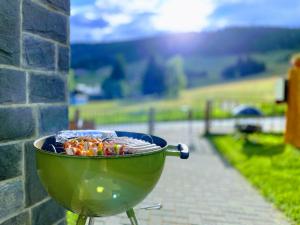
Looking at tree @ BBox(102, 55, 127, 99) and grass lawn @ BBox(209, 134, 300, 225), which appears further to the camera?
tree @ BBox(102, 55, 127, 99)

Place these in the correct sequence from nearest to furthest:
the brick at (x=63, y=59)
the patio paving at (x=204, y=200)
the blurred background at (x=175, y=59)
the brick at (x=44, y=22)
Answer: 1. the brick at (x=44, y=22)
2. the brick at (x=63, y=59)
3. the patio paving at (x=204, y=200)
4. the blurred background at (x=175, y=59)

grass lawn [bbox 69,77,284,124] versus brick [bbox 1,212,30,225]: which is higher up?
grass lawn [bbox 69,77,284,124]

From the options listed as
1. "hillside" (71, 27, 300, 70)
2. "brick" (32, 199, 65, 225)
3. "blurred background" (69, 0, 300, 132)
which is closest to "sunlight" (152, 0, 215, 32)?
"blurred background" (69, 0, 300, 132)

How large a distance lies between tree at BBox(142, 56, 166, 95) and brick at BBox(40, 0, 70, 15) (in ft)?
60.7

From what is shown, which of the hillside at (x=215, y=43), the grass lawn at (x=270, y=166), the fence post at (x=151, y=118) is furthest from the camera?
the hillside at (x=215, y=43)

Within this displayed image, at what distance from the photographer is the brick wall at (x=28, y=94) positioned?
1.69 m

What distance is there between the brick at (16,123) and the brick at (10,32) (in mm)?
264

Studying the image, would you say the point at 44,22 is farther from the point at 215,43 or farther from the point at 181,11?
the point at 215,43

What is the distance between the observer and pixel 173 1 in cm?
709

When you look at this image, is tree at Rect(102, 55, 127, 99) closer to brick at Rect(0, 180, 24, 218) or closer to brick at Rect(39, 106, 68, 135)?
brick at Rect(39, 106, 68, 135)

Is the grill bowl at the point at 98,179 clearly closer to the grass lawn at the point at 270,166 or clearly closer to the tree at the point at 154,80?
the grass lawn at the point at 270,166

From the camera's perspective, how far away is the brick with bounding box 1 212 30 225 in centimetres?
174

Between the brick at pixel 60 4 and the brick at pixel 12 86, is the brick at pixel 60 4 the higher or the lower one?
the higher one

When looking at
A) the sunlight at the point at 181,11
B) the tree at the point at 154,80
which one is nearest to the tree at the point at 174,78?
the tree at the point at 154,80
